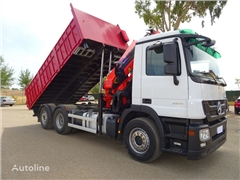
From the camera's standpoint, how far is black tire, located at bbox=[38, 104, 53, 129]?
23.6 ft

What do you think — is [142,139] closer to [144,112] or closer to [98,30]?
[144,112]

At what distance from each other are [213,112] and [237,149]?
2364 millimetres

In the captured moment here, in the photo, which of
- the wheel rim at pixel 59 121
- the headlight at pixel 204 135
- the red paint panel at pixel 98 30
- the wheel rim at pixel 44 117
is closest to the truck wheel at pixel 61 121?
the wheel rim at pixel 59 121

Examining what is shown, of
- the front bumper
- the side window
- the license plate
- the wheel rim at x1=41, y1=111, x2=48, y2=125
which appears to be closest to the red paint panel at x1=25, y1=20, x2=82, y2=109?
the wheel rim at x1=41, y1=111, x2=48, y2=125

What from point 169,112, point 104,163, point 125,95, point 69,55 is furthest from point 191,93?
point 69,55

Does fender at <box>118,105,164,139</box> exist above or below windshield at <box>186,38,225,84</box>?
below

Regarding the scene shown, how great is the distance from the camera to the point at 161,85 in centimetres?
389

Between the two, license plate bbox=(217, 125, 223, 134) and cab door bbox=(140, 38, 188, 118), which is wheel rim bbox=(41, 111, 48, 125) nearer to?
cab door bbox=(140, 38, 188, 118)

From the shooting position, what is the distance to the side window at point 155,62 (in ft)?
12.9

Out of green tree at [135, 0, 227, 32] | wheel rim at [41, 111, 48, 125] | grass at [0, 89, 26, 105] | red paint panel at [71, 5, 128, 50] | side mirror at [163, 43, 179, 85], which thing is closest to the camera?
side mirror at [163, 43, 179, 85]

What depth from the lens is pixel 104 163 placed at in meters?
4.07

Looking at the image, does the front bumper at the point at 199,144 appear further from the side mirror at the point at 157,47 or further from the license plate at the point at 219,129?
the side mirror at the point at 157,47

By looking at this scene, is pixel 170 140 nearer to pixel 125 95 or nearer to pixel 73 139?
pixel 125 95

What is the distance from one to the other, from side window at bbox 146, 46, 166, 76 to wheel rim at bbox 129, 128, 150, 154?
1287 mm
